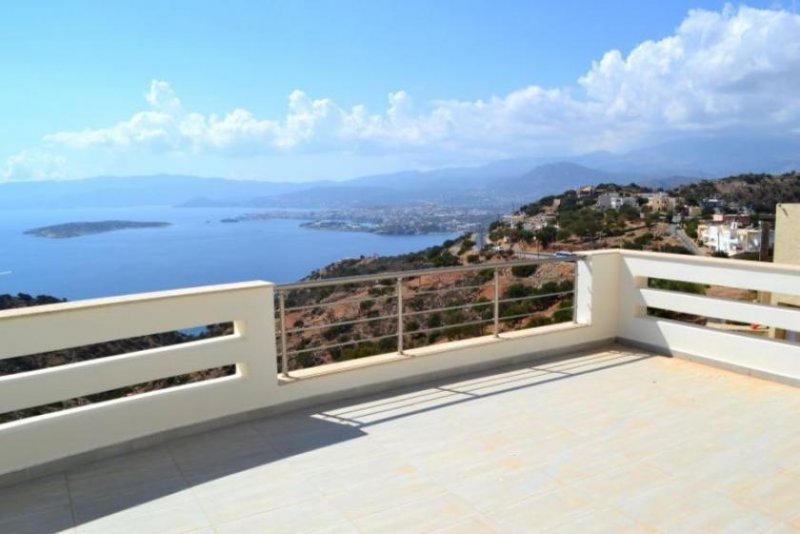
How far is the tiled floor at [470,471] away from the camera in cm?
278

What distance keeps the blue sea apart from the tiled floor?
24.7 meters

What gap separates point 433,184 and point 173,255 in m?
34.1

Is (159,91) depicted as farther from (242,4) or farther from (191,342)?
(191,342)

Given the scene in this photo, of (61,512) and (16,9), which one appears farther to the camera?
(16,9)

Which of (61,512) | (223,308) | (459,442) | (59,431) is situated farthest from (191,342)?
(459,442)

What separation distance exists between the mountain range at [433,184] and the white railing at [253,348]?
37.4 metres

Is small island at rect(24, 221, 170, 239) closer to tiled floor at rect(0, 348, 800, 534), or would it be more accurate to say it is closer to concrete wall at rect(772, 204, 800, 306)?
concrete wall at rect(772, 204, 800, 306)

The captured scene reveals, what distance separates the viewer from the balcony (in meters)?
2.86

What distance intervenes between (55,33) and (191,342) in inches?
499

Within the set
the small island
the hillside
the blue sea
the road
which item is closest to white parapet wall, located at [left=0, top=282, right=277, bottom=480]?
the blue sea

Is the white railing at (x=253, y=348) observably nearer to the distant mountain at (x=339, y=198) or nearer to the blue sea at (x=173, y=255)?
the blue sea at (x=173, y=255)

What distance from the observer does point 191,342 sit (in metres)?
3.86

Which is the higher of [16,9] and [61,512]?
[16,9]

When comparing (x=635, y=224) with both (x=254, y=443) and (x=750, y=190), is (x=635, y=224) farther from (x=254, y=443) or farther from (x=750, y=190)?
(x=254, y=443)
